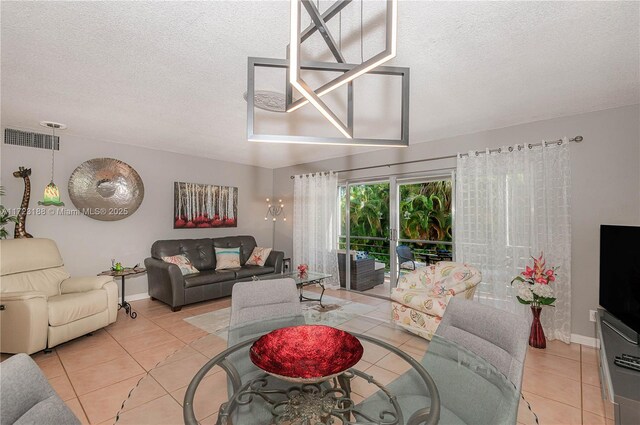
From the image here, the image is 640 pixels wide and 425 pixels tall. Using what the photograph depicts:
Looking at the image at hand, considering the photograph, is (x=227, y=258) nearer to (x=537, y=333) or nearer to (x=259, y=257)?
→ (x=259, y=257)

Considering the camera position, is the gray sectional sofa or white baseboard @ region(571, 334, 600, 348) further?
the gray sectional sofa

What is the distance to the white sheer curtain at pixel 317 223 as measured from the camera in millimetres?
5348

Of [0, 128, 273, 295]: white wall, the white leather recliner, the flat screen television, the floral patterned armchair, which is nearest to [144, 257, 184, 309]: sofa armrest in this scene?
[0, 128, 273, 295]: white wall

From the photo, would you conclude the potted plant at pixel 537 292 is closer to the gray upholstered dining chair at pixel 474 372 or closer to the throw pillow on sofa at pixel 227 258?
the gray upholstered dining chair at pixel 474 372

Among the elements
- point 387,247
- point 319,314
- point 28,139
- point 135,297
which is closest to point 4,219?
point 28,139

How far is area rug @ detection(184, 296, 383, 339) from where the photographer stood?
210 cm

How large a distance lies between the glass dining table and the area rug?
525 mm

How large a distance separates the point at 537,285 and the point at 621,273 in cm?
67

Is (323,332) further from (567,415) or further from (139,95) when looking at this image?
(139,95)

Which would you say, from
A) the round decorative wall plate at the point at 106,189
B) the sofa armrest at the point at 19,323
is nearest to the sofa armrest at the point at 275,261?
the round decorative wall plate at the point at 106,189

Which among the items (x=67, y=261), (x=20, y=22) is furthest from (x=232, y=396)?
(x=67, y=261)

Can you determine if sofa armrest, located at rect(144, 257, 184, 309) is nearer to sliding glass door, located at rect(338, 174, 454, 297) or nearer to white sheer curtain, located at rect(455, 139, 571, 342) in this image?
sliding glass door, located at rect(338, 174, 454, 297)

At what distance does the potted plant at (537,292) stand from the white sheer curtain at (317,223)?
2.93 m

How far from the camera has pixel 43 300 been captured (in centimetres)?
270
